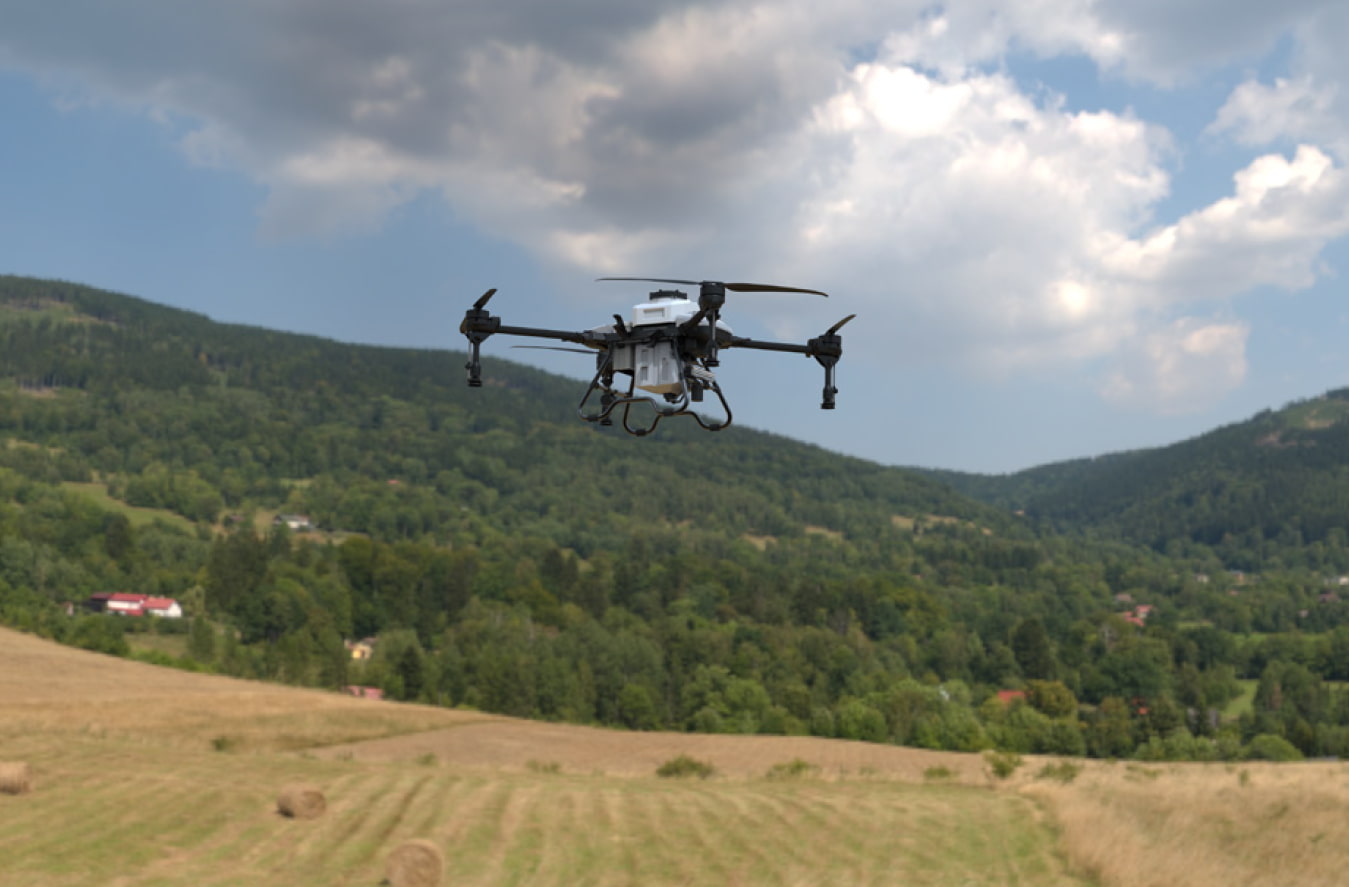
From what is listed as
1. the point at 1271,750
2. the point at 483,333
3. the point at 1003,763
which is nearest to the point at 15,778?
the point at 483,333

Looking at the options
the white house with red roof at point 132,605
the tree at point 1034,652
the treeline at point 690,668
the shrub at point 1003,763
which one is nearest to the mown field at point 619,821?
the shrub at point 1003,763

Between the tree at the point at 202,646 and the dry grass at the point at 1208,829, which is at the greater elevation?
the dry grass at the point at 1208,829

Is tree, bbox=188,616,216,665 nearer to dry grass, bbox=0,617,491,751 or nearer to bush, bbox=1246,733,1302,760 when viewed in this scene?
dry grass, bbox=0,617,491,751

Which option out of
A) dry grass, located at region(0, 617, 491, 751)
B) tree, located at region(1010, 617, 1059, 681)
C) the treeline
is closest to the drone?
dry grass, located at region(0, 617, 491, 751)

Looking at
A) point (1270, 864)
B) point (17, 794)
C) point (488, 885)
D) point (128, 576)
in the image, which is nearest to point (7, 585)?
point (128, 576)

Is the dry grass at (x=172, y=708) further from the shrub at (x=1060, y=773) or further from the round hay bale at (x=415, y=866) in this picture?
the shrub at (x=1060, y=773)

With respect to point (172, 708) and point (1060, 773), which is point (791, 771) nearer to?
point (1060, 773)
